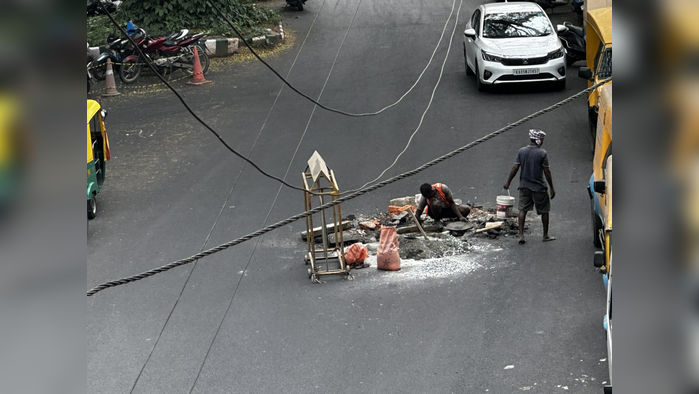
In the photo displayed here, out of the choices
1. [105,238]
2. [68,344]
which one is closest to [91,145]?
[105,238]

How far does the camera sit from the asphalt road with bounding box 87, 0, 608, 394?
23.9ft

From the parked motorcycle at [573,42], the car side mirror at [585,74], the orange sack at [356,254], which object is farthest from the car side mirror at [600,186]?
the parked motorcycle at [573,42]

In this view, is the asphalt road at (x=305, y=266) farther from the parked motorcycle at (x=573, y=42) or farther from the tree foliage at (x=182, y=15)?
the tree foliage at (x=182, y=15)

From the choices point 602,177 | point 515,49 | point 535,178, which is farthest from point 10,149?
point 515,49

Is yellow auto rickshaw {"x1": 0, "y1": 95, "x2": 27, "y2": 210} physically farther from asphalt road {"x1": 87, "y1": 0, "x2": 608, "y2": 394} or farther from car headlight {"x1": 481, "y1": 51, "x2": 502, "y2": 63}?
car headlight {"x1": 481, "y1": 51, "x2": 502, "y2": 63}

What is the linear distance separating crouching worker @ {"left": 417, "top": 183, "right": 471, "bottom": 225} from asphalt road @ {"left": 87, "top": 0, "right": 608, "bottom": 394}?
88cm

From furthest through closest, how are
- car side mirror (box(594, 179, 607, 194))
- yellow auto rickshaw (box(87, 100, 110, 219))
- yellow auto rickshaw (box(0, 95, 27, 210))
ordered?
yellow auto rickshaw (box(87, 100, 110, 219)), car side mirror (box(594, 179, 607, 194)), yellow auto rickshaw (box(0, 95, 27, 210))

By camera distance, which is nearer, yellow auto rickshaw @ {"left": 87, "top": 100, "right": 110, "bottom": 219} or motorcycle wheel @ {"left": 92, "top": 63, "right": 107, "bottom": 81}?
yellow auto rickshaw @ {"left": 87, "top": 100, "right": 110, "bottom": 219}

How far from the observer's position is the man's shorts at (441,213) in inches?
426

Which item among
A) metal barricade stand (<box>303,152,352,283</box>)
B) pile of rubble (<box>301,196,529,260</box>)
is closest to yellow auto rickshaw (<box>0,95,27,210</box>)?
metal barricade stand (<box>303,152,352,283</box>)

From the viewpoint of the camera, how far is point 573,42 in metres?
18.1

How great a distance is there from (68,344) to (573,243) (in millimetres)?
9413

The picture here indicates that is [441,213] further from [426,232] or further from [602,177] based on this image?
[602,177]

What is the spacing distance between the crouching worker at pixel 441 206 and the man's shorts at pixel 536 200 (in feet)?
3.33
